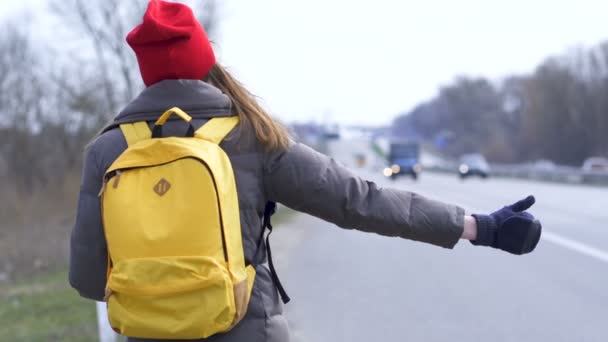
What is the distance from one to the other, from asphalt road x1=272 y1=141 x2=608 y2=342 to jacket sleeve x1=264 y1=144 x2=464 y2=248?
195 inches

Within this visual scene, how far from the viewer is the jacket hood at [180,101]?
8.04ft

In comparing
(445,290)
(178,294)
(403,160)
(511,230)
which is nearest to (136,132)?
(178,294)

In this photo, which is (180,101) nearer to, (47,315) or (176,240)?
(176,240)

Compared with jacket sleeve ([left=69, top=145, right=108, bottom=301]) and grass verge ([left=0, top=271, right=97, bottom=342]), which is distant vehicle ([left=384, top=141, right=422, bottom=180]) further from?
jacket sleeve ([left=69, top=145, right=108, bottom=301])

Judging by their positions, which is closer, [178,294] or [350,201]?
[178,294]

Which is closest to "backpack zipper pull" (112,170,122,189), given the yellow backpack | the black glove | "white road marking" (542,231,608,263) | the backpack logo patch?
the yellow backpack

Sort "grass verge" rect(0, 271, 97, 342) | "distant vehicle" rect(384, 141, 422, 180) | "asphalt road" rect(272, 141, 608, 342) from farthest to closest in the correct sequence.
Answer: "distant vehicle" rect(384, 141, 422, 180), "grass verge" rect(0, 271, 97, 342), "asphalt road" rect(272, 141, 608, 342)

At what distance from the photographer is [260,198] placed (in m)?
2.50

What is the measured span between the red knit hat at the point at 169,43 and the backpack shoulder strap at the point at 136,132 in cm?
16

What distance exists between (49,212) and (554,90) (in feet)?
189

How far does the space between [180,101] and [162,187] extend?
0.98ft

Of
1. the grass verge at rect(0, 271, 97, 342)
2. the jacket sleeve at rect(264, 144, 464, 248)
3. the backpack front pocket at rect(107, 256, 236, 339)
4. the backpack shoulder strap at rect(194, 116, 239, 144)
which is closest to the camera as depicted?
the backpack front pocket at rect(107, 256, 236, 339)

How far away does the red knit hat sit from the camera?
2477mm

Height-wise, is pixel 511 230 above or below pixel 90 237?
above
